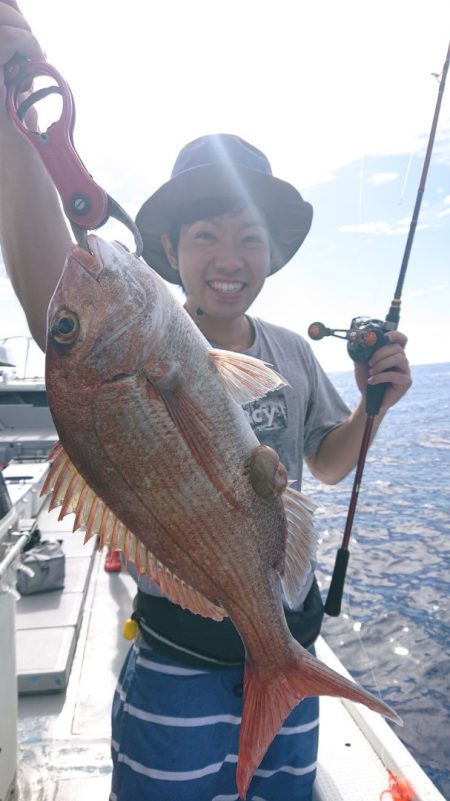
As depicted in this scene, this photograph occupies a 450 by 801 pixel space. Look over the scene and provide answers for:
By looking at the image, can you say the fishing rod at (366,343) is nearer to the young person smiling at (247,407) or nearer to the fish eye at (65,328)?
the young person smiling at (247,407)

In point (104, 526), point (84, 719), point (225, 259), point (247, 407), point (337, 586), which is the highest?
point (225, 259)

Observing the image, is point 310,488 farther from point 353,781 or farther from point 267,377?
point 267,377

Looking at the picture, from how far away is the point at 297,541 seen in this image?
1716mm

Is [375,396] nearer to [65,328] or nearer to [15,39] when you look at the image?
[65,328]

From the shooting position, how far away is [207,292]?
7.80 feet

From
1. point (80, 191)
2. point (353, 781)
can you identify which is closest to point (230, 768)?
point (353, 781)

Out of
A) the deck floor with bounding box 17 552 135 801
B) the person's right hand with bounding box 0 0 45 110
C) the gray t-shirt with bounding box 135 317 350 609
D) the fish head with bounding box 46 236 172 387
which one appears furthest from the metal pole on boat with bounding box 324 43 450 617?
the deck floor with bounding box 17 552 135 801

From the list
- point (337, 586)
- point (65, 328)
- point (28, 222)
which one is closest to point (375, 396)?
point (337, 586)

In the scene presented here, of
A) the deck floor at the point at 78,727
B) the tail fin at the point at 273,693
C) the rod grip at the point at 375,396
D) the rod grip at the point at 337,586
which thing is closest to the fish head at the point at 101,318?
the tail fin at the point at 273,693

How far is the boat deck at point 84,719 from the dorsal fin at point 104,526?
1340 millimetres

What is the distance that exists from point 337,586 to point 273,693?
4.39ft

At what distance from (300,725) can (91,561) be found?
5.25 m

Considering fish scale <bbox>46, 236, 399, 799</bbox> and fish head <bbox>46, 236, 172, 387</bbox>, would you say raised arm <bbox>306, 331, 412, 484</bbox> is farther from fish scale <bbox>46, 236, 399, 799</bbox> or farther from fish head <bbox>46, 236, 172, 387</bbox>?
fish head <bbox>46, 236, 172, 387</bbox>

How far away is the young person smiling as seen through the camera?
2.13 meters
